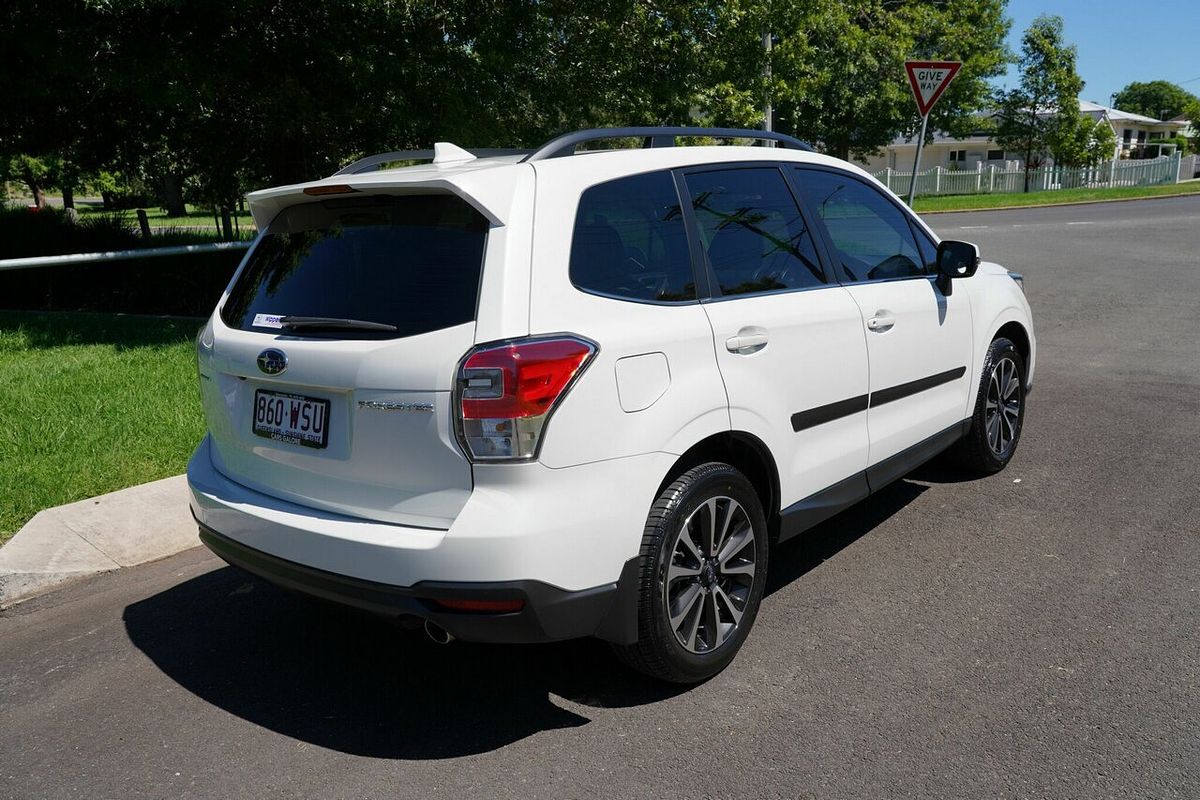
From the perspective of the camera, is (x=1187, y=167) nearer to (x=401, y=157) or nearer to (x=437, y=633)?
(x=401, y=157)

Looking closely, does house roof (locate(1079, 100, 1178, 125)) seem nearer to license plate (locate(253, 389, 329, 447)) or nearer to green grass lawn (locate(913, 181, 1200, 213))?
green grass lawn (locate(913, 181, 1200, 213))

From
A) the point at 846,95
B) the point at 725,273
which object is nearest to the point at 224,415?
the point at 725,273

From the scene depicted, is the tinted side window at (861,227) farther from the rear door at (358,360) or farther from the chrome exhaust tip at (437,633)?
the chrome exhaust tip at (437,633)

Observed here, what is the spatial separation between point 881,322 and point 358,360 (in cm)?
244

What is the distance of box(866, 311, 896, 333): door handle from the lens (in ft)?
14.4

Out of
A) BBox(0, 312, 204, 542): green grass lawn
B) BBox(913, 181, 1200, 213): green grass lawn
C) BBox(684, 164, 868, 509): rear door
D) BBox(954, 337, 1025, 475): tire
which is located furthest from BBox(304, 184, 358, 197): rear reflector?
BBox(913, 181, 1200, 213): green grass lawn

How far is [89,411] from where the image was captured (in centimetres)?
684

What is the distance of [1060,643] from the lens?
375cm

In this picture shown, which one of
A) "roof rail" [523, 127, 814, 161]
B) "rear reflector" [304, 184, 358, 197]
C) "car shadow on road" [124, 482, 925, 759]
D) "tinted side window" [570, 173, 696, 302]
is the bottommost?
"car shadow on road" [124, 482, 925, 759]

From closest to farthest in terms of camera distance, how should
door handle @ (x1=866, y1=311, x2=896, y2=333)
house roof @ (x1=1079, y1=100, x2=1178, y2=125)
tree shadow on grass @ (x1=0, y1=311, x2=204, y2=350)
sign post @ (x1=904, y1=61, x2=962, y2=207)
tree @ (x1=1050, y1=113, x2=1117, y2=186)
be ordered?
door handle @ (x1=866, y1=311, x2=896, y2=333)
tree shadow on grass @ (x1=0, y1=311, x2=204, y2=350)
sign post @ (x1=904, y1=61, x2=962, y2=207)
tree @ (x1=1050, y1=113, x2=1117, y2=186)
house roof @ (x1=1079, y1=100, x2=1178, y2=125)

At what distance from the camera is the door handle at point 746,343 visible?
3.56 metres

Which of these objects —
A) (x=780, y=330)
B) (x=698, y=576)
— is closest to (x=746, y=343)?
(x=780, y=330)

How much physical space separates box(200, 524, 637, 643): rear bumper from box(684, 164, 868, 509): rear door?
0.83 metres

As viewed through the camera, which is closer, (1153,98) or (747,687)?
(747,687)
